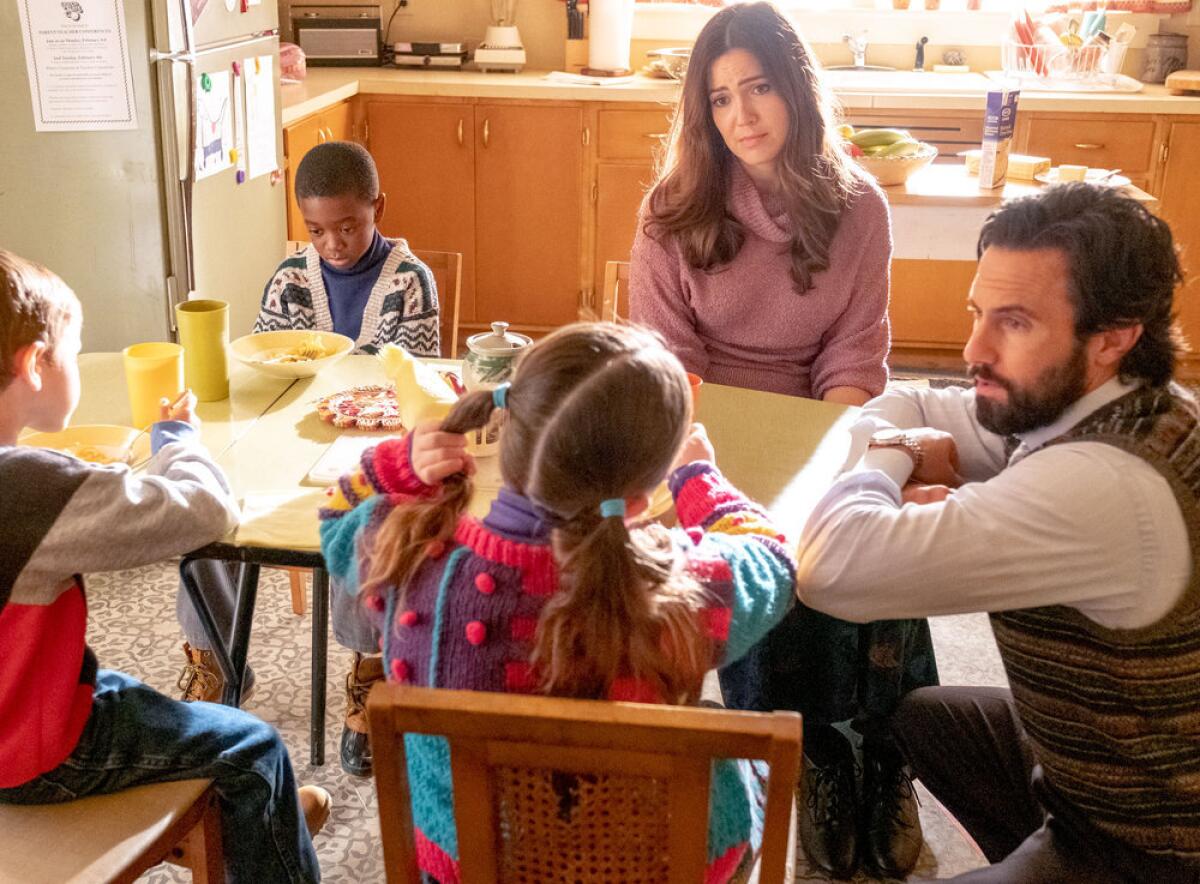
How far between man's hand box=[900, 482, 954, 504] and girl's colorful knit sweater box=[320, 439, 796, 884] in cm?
24

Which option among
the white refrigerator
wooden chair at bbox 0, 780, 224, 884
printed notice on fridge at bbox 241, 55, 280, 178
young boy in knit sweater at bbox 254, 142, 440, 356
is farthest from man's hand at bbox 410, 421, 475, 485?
printed notice on fridge at bbox 241, 55, 280, 178

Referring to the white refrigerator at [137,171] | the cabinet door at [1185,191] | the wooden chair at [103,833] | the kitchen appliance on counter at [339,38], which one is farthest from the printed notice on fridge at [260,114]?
the cabinet door at [1185,191]

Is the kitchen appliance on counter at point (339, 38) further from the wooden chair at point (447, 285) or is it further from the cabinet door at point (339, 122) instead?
the wooden chair at point (447, 285)

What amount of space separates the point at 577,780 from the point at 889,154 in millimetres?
2384

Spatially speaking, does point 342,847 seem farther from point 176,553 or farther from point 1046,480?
point 1046,480

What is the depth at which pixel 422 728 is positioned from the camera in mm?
847

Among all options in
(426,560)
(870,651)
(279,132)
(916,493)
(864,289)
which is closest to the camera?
(426,560)

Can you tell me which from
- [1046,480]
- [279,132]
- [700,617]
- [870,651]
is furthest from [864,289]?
[279,132]

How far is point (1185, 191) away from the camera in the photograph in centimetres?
392

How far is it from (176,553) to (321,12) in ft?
11.8

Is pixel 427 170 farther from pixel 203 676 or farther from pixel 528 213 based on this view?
pixel 203 676

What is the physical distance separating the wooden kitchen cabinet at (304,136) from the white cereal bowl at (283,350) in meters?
1.53

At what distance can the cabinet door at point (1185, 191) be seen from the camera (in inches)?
152

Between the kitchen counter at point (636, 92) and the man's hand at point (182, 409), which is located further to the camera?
the kitchen counter at point (636, 92)
